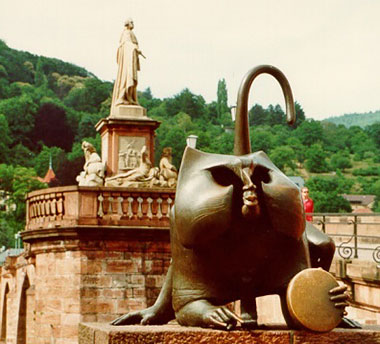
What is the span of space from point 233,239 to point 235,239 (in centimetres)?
1

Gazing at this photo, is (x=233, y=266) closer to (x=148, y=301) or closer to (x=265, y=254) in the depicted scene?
(x=265, y=254)

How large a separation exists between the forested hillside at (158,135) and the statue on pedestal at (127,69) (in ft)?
170

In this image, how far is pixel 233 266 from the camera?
5305 millimetres

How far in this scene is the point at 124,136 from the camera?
23719mm

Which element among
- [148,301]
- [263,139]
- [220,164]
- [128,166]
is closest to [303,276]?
[220,164]

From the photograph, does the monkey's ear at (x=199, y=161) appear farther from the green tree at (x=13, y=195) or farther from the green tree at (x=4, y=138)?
the green tree at (x=4, y=138)

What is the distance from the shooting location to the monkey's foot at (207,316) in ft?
16.8

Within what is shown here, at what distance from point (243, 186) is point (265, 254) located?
385 mm

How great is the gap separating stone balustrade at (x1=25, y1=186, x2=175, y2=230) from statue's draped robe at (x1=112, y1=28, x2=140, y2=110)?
3909 mm

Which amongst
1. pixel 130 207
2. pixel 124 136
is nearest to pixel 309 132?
pixel 124 136

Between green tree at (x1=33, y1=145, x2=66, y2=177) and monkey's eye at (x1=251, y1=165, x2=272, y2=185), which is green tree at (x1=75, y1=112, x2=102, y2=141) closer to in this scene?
green tree at (x1=33, y1=145, x2=66, y2=177)

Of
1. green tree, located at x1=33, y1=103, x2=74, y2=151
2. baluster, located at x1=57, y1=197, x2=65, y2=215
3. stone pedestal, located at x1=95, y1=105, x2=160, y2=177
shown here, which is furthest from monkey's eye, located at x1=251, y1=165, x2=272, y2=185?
green tree, located at x1=33, y1=103, x2=74, y2=151

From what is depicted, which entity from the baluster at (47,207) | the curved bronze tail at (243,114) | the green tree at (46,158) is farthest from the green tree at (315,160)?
the curved bronze tail at (243,114)

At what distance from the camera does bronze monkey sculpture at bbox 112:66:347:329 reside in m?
5.21
